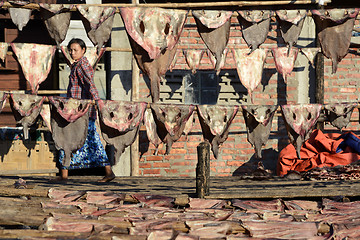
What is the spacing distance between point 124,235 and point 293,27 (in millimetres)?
2805

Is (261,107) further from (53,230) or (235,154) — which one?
(235,154)

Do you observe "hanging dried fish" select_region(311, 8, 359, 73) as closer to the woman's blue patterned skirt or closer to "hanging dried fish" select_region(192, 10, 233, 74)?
"hanging dried fish" select_region(192, 10, 233, 74)

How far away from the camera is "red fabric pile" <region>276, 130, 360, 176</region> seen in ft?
25.3

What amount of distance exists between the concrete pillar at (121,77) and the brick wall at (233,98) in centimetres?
25

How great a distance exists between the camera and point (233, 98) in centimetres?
869

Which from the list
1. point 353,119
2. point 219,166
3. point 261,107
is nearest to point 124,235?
point 261,107

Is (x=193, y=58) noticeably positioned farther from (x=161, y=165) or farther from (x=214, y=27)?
(x=214, y=27)

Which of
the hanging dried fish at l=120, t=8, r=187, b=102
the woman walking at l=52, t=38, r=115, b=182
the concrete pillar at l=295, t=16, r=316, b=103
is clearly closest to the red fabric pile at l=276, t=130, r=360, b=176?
the concrete pillar at l=295, t=16, r=316, b=103

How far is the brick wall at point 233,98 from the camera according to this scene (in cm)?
854

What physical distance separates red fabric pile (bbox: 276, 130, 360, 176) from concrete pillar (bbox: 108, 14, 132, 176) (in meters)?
2.14

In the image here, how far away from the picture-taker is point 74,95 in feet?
21.5

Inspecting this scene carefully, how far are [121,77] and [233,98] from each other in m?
1.65

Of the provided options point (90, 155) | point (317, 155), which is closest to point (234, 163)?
point (317, 155)

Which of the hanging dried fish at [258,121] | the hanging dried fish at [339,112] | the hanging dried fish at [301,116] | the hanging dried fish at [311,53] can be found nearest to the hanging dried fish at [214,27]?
the hanging dried fish at [258,121]
